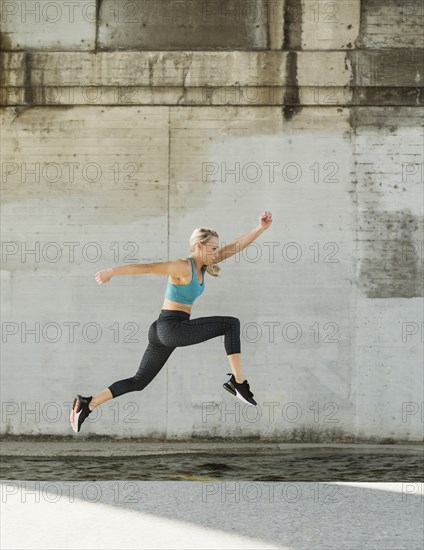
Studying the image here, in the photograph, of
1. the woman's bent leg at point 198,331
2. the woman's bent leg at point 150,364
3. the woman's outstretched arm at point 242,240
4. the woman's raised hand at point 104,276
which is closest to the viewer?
the woman's raised hand at point 104,276

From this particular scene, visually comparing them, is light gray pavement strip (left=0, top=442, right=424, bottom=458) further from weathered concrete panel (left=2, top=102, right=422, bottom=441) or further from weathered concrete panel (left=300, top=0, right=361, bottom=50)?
weathered concrete panel (left=300, top=0, right=361, bottom=50)

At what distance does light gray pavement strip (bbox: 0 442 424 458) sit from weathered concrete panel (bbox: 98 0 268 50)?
17.8 feet

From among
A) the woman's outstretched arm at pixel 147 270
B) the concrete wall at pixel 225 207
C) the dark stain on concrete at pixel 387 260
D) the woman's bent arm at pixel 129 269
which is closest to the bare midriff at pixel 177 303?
the woman's outstretched arm at pixel 147 270

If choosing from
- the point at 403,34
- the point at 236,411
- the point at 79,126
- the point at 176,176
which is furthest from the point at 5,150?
the point at 403,34

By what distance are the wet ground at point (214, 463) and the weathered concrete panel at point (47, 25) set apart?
18.1ft

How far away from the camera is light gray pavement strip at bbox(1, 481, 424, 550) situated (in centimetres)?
709

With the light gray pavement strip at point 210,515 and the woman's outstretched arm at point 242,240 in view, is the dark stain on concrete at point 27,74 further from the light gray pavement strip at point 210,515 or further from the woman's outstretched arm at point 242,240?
the woman's outstretched arm at point 242,240

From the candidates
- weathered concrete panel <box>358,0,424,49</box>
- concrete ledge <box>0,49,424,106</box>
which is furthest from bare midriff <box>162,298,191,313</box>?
weathered concrete panel <box>358,0,424,49</box>

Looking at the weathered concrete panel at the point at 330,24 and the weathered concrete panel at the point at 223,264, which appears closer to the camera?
the weathered concrete panel at the point at 223,264

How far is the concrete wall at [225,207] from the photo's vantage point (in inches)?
508

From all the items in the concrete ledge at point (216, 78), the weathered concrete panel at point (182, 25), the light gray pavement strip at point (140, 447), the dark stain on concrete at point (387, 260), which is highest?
the weathered concrete panel at point (182, 25)

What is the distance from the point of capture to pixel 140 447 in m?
12.7

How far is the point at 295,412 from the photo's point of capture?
12.9 meters

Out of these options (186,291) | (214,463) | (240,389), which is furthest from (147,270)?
(214,463)
